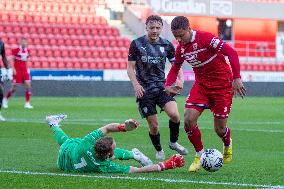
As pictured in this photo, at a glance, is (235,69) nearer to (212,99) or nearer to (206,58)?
(206,58)

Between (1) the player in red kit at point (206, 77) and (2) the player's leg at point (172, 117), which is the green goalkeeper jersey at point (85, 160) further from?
(2) the player's leg at point (172, 117)

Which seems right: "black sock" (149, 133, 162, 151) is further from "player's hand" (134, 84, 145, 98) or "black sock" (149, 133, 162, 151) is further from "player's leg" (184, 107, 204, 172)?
"player's leg" (184, 107, 204, 172)

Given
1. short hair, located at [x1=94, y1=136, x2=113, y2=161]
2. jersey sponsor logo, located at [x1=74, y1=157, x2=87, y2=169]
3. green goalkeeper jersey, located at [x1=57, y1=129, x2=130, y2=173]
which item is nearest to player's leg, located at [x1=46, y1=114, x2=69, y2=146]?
green goalkeeper jersey, located at [x1=57, y1=129, x2=130, y2=173]

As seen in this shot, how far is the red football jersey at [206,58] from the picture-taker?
10906mm

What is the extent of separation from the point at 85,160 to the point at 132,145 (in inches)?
172

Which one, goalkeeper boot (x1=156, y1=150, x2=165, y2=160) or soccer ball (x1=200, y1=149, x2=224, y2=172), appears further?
goalkeeper boot (x1=156, y1=150, x2=165, y2=160)

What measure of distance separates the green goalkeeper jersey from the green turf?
0.65 ft

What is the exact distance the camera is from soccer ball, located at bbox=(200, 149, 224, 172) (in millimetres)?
10188

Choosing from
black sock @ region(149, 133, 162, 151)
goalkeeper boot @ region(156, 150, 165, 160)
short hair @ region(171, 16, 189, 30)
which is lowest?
goalkeeper boot @ region(156, 150, 165, 160)

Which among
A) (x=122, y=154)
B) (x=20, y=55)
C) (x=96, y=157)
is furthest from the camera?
(x=20, y=55)

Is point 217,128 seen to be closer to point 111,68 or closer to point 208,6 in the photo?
point 111,68

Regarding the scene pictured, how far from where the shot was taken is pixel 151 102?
12.8m

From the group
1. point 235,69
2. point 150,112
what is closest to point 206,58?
point 235,69

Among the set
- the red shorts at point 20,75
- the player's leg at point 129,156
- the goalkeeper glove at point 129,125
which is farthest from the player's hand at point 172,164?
the red shorts at point 20,75
